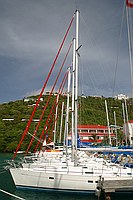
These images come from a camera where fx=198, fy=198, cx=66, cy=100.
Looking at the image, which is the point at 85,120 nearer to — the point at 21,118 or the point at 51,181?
the point at 21,118

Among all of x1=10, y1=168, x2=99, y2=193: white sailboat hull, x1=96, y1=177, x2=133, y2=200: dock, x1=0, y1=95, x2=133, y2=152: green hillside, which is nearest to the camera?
x1=96, y1=177, x2=133, y2=200: dock

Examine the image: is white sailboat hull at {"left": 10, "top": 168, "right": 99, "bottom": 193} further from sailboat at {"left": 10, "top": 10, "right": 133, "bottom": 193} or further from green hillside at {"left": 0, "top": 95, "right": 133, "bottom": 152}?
green hillside at {"left": 0, "top": 95, "right": 133, "bottom": 152}

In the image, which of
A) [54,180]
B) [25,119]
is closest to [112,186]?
[54,180]

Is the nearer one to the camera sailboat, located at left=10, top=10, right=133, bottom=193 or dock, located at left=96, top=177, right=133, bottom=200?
dock, located at left=96, top=177, right=133, bottom=200

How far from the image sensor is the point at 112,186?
12883 mm

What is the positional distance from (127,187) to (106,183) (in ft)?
4.50

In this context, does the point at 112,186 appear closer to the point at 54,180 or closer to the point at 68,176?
the point at 68,176

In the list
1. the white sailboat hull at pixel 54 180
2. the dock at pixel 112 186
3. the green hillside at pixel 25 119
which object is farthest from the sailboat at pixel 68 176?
the green hillside at pixel 25 119

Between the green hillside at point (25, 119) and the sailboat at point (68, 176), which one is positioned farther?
the green hillside at point (25, 119)

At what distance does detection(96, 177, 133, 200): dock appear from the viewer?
1281 cm

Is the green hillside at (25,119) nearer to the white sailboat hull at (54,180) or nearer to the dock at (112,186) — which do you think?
the white sailboat hull at (54,180)

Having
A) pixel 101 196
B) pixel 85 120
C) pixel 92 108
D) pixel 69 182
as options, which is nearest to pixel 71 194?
pixel 69 182

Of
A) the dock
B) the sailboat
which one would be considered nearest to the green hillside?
the sailboat

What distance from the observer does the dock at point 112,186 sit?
42.0 ft
